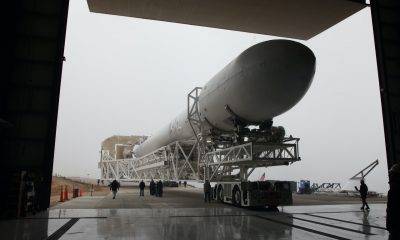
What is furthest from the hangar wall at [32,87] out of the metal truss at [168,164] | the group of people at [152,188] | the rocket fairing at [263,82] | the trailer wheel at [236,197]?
the metal truss at [168,164]

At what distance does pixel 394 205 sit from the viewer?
4.64 metres

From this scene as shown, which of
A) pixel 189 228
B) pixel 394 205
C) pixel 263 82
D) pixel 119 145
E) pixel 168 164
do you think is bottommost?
pixel 189 228

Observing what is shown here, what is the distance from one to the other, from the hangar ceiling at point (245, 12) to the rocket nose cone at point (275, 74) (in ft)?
11.8

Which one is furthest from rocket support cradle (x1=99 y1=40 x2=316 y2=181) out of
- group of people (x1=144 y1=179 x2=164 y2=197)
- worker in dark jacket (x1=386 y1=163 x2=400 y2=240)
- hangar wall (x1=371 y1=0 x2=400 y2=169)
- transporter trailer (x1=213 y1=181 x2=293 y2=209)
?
worker in dark jacket (x1=386 y1=163 x2=400 y2=240)

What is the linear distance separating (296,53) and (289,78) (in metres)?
0.97

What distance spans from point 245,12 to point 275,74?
557 cm

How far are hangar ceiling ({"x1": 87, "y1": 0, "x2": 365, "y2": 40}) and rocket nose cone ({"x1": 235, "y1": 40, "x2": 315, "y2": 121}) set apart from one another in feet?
11.8

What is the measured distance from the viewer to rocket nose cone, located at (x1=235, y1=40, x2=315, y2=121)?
42.0 ft

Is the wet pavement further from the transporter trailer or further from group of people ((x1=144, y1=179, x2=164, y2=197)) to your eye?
group of people ((x1=144, y1=179, x2=164, y2=197))

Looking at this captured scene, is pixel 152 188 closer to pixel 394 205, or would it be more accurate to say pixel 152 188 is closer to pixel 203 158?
pixel 203 158

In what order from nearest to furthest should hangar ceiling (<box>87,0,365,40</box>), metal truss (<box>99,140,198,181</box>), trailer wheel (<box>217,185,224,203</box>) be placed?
1. hangar ceiling (<box>87,0,365,40</box>)
2. trailer wheel (<box>217,185,224,203</box>)
3. metal truss (<box>99,140,198,181</box>)

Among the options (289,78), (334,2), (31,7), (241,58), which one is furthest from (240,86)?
(31,7)

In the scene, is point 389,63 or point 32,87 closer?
point 32,87

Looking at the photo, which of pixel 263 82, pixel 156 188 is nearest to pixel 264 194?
pixel 263 82
